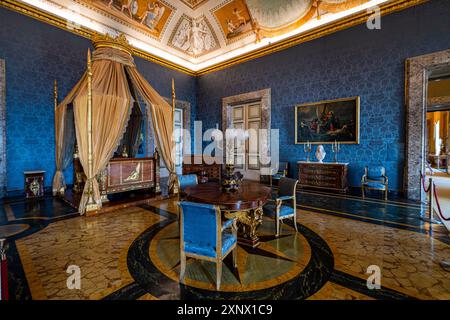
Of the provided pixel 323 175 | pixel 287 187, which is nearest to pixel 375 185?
pixel 323 175

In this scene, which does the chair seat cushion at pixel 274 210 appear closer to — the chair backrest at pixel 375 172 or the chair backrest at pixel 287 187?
the chair backrest at pixel 287 187

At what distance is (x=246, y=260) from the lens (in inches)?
107

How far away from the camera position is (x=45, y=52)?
6.30m

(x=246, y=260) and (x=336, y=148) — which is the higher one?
(x=336, y=148)

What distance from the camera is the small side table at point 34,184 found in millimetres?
5668

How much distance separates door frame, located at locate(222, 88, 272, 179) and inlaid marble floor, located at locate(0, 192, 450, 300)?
15.8 ft

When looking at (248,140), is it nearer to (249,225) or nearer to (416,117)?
(416,117)

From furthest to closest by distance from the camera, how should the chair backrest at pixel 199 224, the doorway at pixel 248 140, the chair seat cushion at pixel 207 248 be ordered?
the doorway at pixel 248 140
the chair seat cushion at pixel 207 248
the chair backrest at pixel 199 224

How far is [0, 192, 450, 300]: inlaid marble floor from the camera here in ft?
6.95

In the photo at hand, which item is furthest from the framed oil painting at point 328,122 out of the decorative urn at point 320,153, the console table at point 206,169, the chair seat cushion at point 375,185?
the console table at point 206,169

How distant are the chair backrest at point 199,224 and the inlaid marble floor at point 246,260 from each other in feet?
1.52

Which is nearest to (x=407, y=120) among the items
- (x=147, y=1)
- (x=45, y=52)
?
(x=147, y=1)

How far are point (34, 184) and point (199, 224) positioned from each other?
6028 millimetres
